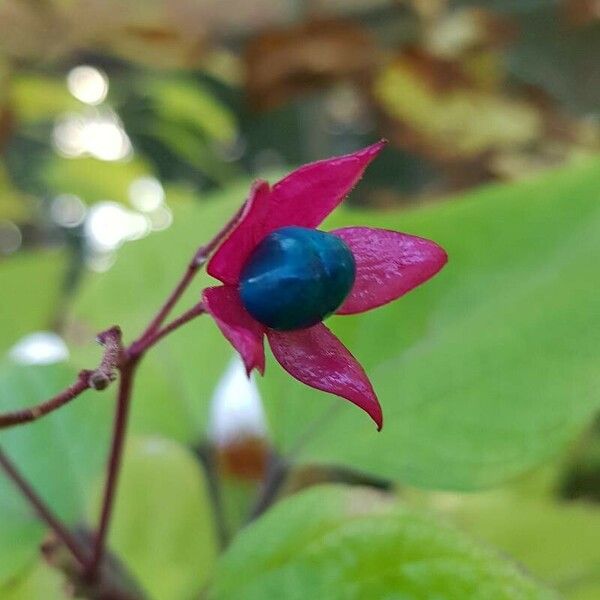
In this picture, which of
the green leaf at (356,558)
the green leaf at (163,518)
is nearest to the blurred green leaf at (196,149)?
the green leaf at (163,518)

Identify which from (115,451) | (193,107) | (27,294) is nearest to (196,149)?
(193,107)

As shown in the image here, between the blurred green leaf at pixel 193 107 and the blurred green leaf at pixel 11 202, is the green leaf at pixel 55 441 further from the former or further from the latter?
the blurred green leaf at pixel 193 107

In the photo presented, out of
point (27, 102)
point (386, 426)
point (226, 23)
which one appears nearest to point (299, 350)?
point (386, 426)

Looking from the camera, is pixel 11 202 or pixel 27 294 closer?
pixel 27 294

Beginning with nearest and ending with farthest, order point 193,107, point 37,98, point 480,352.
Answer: point 480,352
point 37,98
point 193,107

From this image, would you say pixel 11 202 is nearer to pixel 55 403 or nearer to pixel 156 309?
pixel 156 309

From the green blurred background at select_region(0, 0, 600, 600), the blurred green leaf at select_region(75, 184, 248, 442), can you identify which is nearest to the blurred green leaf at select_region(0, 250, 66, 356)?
the green blurred background at select_region(0, 0, 600, 600)
